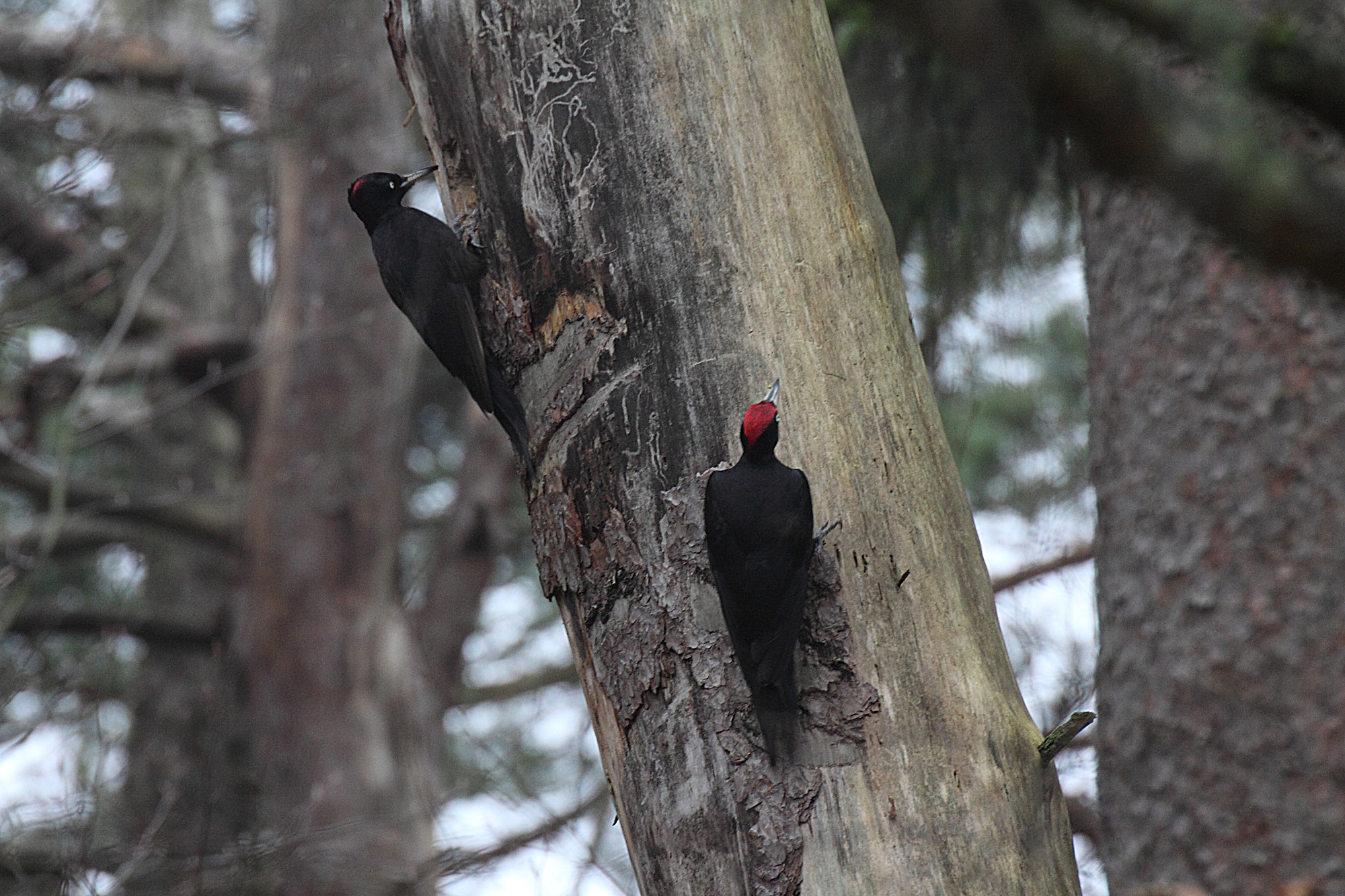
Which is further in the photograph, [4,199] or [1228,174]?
[4,199]

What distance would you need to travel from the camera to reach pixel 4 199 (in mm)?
5414

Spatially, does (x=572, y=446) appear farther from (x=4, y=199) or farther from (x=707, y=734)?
(x=4, y=199)

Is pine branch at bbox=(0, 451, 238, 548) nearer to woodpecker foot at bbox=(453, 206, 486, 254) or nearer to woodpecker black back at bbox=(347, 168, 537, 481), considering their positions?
woodpecker black back at bbox=(347, 168, 537, 481)

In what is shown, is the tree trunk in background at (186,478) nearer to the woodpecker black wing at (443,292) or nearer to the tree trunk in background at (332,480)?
the tree trunk in background at (332,480)

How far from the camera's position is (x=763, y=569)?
4.97ft

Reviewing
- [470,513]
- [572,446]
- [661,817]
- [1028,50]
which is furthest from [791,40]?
[470,513]

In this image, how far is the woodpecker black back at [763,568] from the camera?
1.52 m

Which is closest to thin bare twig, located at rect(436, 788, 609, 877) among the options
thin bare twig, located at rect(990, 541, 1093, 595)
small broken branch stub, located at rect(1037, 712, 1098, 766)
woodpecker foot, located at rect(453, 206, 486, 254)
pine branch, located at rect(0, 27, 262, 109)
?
thin bare twig, located at rect(990, 541, 1093, 595)

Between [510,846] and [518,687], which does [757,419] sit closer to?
[510,846]

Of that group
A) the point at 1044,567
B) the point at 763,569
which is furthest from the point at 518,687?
the point at 763,569

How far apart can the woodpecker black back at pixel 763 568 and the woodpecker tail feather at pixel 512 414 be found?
15.0 inches

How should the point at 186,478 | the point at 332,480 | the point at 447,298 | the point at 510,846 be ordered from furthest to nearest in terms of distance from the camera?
the point at 186,478 < the point at 332,480 < the point at 510,846 < the point at 447,298

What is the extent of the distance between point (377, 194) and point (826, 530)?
63.8 inches

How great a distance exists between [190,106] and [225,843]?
357 centimetres
